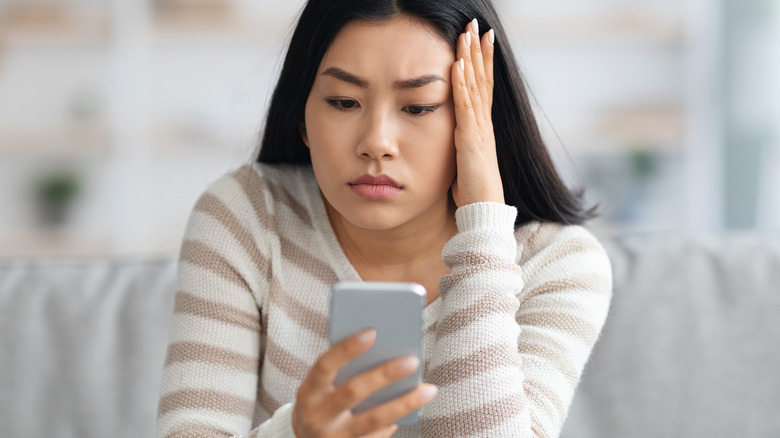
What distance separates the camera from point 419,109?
40.8 inches

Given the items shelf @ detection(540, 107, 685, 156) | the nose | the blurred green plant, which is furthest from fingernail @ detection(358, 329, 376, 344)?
the blurred green plant

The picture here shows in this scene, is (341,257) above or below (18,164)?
above

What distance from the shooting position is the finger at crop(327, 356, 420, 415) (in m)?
0.74

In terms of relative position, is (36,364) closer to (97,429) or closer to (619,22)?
(97,429)

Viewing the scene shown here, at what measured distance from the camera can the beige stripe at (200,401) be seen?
1037 mm

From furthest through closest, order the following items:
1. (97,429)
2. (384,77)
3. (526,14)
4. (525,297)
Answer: (526,14) < (97,429) < (525,297) < (384,77)

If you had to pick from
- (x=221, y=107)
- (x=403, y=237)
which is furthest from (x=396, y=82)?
(x=221, y=107)

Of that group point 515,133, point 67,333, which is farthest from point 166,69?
point 515,133

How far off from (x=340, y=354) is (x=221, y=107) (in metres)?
2.95

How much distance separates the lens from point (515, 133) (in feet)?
3.78

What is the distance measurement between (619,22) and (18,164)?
104 inches

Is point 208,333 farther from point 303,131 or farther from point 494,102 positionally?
point 494,102

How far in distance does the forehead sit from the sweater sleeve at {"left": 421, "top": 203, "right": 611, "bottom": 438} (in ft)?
0.64

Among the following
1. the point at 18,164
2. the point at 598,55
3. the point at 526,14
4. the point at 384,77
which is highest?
the point at 384,77
